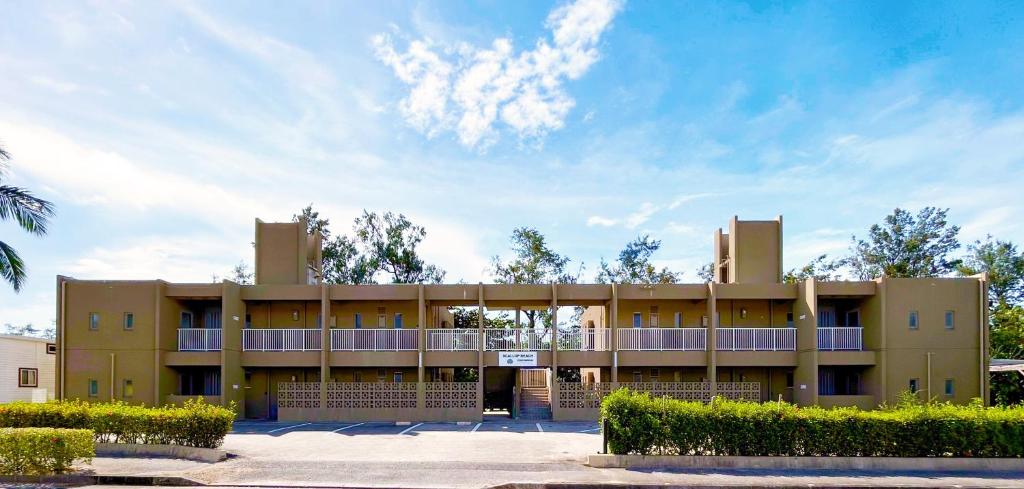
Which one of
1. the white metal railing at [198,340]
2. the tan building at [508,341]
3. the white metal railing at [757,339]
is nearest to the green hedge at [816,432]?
the tan building at [508,341]

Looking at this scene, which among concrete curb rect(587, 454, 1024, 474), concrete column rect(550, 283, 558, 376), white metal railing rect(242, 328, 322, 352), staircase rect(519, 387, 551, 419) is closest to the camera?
concrete curb rect(587, 454, 1024, 474)

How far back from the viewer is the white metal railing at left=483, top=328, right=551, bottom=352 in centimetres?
2572

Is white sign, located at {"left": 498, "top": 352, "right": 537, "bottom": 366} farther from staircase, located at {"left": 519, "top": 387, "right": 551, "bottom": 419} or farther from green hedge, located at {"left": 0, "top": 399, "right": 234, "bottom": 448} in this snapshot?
green hedge, located at {"left": 0, "top": 399, "right": 234, "bottom": 448}

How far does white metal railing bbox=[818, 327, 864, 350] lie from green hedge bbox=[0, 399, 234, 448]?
19664 millimetres

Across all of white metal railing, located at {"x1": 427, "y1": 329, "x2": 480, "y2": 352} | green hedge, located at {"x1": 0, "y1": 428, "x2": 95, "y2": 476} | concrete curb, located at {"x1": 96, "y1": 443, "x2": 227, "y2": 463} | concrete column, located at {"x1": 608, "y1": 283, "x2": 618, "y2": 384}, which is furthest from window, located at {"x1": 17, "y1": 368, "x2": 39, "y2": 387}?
concrete column, located at {"x1": 608, "y1": 283, "x2": 618, "y2": 384}

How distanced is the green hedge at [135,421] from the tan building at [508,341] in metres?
8.30

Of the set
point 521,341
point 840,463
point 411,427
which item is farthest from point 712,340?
point 840,463

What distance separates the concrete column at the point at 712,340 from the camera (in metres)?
25.1

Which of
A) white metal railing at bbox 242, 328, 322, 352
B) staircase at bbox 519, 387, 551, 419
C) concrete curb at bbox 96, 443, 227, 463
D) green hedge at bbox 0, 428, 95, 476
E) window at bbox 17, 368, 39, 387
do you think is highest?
white metal railing at bbox 242, 328, 322, 352

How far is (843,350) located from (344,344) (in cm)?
1784

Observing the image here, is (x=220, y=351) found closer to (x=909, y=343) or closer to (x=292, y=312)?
(x=292, y=312)

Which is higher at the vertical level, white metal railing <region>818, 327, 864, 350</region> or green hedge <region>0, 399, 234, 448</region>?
white metal railing <region>818, 327, 864, 350</region>

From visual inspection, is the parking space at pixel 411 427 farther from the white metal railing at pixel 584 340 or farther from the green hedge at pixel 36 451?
the green hedge at pixel 36 451

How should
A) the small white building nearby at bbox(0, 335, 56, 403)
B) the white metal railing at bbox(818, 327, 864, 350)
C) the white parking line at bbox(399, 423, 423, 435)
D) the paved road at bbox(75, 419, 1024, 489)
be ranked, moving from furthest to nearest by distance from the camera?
the small white building nearby at bbox(0, 335, 56, 403) → the white metal railing at bbox(818, 327, 864, 350) → the white parking line at bbox(399, 423, 423, 435) → the paved road at bbox(75, 419, 1024, 489)
